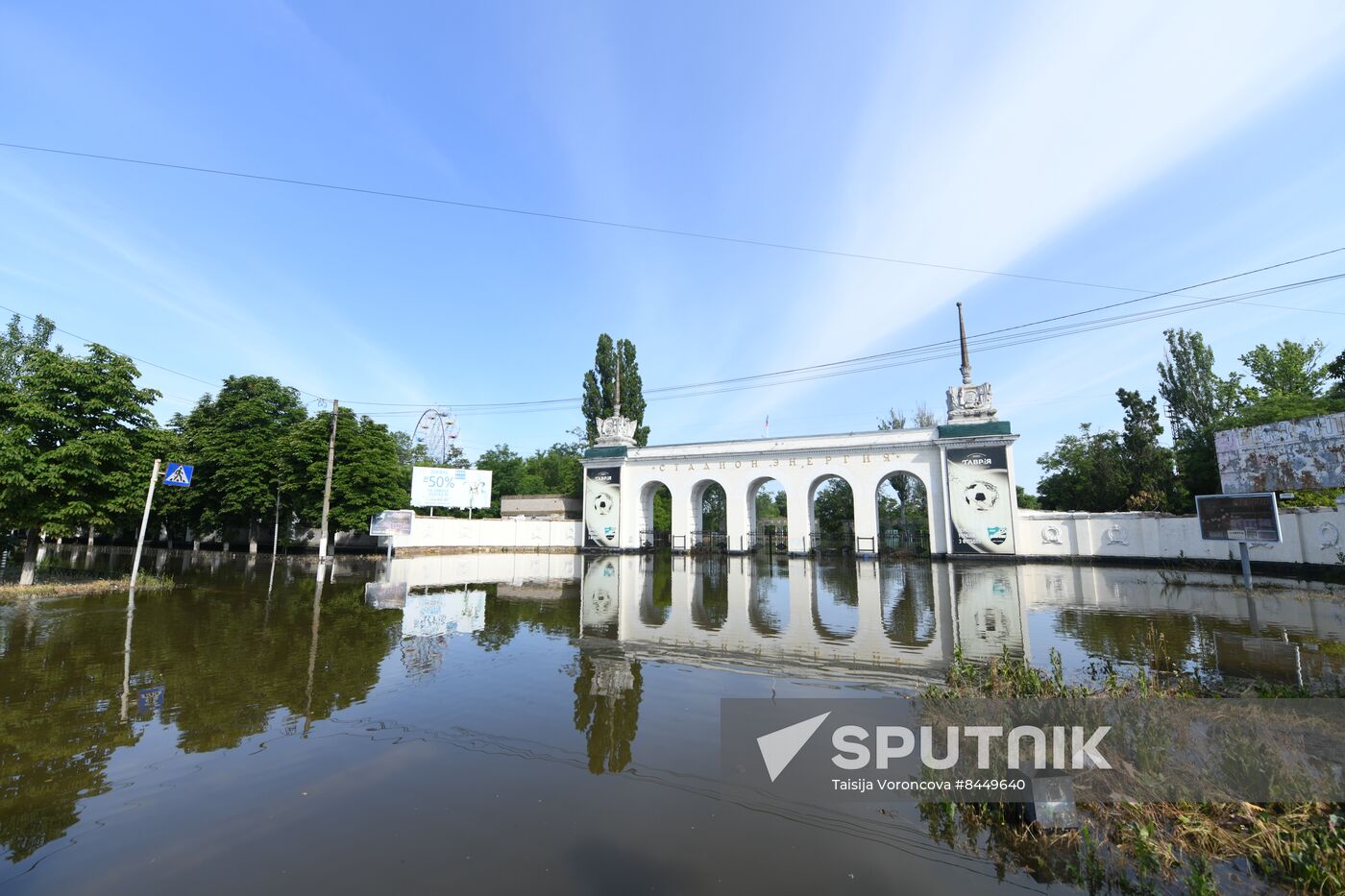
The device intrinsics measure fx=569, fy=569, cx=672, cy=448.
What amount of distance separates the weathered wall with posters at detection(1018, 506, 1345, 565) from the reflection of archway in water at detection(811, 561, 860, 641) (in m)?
10.7

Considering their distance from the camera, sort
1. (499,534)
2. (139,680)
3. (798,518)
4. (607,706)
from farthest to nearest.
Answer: (499,534), (798,518), (139,680), (607,706)

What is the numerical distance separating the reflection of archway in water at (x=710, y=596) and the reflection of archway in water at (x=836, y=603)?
2050 mm

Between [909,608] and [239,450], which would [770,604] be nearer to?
[909,608]

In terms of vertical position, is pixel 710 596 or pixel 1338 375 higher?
pixel 1338 375

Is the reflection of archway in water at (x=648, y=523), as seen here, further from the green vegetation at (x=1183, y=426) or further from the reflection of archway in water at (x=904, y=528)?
the green vegetation at (x=1183, y=426)

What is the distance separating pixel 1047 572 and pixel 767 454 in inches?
619

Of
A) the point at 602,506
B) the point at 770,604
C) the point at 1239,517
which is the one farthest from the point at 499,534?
the point at 1239,517

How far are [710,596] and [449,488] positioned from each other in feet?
85.4

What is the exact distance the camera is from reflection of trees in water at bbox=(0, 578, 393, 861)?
430 cm

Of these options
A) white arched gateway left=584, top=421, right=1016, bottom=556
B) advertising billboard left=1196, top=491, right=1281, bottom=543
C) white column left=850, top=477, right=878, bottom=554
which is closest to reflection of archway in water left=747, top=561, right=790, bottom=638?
white column left=850, top=477, right=878, bottom=554

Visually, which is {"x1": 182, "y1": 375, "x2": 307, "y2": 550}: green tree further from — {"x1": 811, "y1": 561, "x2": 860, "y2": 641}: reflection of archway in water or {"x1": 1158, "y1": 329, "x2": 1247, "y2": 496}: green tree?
{"x1": 1158, "y1": 329, "x2": 1247, "y2": 496}: green tree

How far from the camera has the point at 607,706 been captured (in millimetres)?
6234

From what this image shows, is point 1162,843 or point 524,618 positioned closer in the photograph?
point 1162,843

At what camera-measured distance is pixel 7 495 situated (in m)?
13.5
